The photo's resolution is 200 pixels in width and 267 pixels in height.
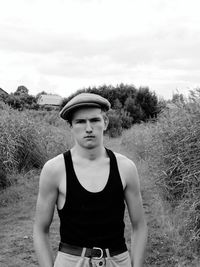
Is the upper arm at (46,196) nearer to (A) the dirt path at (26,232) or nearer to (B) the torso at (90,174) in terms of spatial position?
(B) the torso at (90,174)

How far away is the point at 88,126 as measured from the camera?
2035 millimetres

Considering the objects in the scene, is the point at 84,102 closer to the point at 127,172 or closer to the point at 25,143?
the point at 127,172

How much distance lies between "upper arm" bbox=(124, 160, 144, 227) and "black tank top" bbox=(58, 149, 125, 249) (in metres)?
0.06

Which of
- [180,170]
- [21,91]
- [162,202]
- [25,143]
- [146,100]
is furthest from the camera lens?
[21,91]

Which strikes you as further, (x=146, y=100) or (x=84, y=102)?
(x=146, y=100)

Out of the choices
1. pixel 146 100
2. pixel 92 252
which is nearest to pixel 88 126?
pixel 92 252

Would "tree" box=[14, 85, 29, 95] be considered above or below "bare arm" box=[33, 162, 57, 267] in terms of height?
above

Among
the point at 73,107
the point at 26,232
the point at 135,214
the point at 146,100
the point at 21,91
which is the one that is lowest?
the point at 26,232

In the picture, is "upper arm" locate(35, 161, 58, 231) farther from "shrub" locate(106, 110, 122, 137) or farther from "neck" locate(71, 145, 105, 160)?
"shrub" locate(106, 110, 122, 137)

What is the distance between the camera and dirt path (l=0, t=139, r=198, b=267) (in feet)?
16.7

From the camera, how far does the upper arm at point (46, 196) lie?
6.61ft

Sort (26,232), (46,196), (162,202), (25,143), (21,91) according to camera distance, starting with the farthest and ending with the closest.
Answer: (21,91), (25,143), (162,202), (26,232), (46,196)

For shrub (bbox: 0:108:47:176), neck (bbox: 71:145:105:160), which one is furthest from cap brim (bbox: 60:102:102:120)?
shrub (bbox: 0:108:47:176)

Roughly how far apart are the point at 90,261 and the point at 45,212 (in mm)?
326
